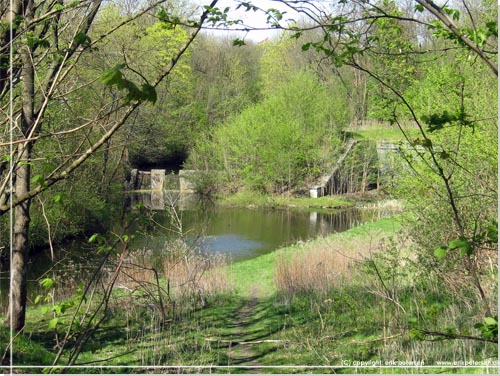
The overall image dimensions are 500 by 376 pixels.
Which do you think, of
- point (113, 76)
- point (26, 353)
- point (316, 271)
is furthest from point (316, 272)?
point (113, 76)

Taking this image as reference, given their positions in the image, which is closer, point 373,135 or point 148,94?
point 148,94

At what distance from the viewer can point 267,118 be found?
25891 millimetres

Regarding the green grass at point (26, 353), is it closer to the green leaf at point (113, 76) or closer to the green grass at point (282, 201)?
the green leaf at point (113, 76)

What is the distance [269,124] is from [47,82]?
22.0 metres

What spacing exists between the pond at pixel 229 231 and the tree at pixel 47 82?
4.19m

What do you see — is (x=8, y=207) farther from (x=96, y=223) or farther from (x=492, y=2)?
(x=96, y=223)

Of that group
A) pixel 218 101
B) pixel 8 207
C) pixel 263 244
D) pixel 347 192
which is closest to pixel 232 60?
pixel 218 101

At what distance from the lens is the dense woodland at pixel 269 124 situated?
247 cm

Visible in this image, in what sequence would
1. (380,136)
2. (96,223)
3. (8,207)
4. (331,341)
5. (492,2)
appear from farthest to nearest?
(380,136) → (96,223) → (492,2) → (331,341) → (8,207)

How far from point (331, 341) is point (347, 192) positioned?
21188 mm

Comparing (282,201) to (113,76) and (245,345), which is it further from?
(113,76)

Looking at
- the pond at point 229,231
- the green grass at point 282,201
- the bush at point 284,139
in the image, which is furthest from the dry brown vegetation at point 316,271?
the bush at point 284,139

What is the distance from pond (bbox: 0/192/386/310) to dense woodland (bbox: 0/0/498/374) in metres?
1.02

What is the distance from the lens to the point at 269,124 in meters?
25.8
